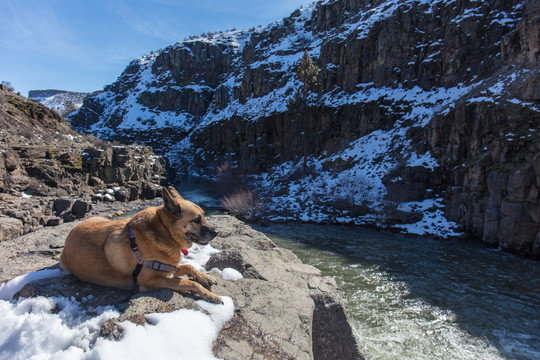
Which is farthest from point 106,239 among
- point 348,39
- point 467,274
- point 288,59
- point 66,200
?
point 288,59

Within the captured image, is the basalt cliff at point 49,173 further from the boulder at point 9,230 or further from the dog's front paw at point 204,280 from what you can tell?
the dog's front paw at point 204,280

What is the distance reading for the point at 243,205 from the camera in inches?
939

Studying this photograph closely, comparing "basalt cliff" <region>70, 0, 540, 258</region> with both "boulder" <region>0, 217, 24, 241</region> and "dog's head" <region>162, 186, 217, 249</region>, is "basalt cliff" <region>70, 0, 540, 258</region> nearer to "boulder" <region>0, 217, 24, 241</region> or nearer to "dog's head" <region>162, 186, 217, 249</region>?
"boulder" <region>0, 217, 24, 241</region>

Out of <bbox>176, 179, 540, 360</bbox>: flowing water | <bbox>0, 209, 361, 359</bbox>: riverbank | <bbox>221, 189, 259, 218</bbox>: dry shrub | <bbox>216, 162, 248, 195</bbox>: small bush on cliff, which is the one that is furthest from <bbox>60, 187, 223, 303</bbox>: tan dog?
<bbox>216, 162, 248, 195</bbox>: small bush on cliff

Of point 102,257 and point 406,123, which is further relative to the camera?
point 406,123

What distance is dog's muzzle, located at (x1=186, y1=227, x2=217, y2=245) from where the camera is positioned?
2.98m

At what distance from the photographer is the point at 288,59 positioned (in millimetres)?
56406

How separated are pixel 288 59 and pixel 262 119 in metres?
16.8

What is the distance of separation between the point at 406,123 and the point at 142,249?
2989 cm

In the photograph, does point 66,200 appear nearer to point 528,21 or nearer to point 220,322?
point 220,322

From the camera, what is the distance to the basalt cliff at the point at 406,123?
1584cm

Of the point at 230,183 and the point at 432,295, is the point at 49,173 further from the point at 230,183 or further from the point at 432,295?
the point at 432,295

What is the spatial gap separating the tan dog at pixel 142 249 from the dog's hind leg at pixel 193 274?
131 millimetres

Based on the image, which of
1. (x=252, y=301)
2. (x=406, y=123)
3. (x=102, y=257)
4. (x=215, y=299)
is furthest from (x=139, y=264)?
(x=406, y=123)
